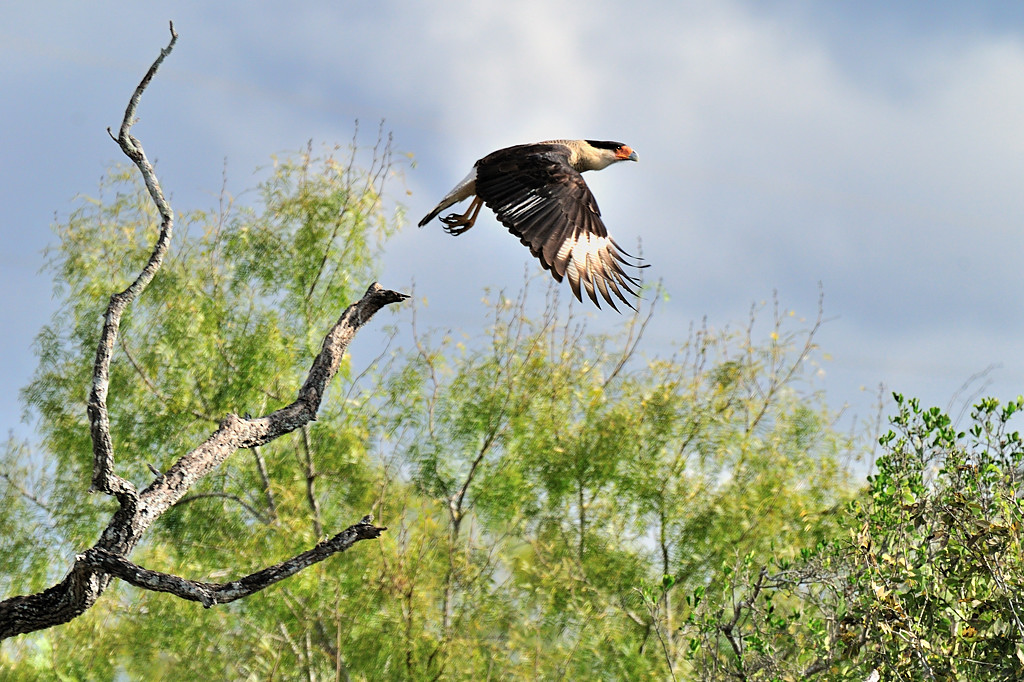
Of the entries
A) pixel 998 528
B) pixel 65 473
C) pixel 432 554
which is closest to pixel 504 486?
pixel 432 554

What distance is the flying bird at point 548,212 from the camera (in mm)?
3770

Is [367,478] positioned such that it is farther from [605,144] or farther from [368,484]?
[605,144]

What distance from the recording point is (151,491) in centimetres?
292

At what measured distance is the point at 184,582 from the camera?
284cm

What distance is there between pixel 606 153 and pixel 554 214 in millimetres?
1828

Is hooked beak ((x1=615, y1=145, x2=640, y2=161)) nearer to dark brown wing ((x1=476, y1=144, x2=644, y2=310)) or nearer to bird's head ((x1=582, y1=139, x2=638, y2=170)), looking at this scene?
bird's head ((x1=582, y1=139, x2=638, y2=170))

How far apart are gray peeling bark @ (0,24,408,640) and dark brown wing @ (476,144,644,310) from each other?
2.56 feet

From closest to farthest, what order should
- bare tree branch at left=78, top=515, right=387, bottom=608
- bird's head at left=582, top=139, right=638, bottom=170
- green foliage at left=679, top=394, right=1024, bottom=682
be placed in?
bare tree branch at left=78, top=515, right=387, bottom=608 → green foliage at left=679, top=394, right=1024, bottom=682 → bird's head at left=582, top=139, right=638, bottom=170

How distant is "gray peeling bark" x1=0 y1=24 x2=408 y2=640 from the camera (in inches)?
111

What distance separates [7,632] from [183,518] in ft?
18.4

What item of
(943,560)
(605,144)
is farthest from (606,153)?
(943,560)

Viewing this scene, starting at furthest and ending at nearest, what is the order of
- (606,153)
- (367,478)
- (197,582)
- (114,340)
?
(367,478) → (606,153) → (114,340) → (197,582)

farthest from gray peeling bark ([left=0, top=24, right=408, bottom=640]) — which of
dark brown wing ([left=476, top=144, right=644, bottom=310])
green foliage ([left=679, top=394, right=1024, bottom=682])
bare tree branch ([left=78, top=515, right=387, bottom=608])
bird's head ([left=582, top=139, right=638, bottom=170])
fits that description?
bird's head ([left=582, top=139, right=638, bottom=170])

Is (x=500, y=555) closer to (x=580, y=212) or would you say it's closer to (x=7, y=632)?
(x=580, y=212)
